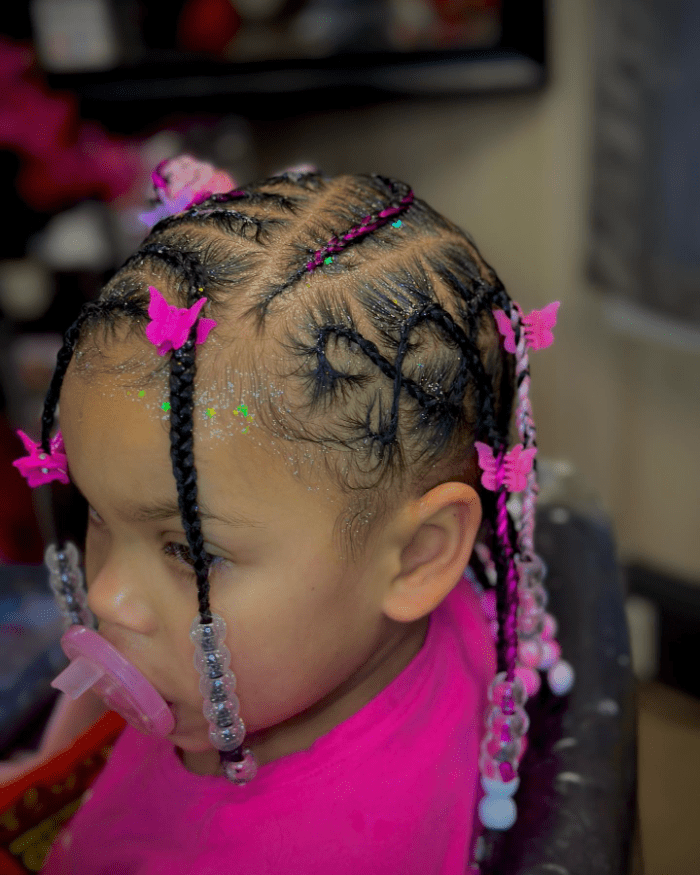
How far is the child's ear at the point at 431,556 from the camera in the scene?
58cm

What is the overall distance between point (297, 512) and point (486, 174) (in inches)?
48.2

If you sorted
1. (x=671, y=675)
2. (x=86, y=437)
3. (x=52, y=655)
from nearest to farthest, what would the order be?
1. (x=86, y=437)
2. (x=52, y=655)
3. (x=671, y=675)

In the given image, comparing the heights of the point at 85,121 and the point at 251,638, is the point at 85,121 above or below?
above

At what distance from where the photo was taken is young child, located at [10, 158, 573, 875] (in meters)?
0.52

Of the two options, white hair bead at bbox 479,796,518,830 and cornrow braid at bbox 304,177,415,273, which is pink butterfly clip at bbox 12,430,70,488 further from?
white hair bead at bbox 479,796,518,830

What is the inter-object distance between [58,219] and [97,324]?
1108 millimetres

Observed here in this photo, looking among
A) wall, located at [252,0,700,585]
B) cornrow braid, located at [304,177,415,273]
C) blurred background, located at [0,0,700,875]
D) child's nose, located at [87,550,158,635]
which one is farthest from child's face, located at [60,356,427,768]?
wall, located at [252,0,700,585]

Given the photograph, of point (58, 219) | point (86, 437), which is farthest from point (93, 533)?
point (58, 219)

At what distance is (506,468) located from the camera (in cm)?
58

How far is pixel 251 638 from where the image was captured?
0.55 metres

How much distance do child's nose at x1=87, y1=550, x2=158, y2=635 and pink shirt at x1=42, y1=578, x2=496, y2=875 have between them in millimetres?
164

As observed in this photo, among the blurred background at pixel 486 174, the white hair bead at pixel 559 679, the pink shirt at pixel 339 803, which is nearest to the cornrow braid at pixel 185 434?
the pink shirt at pixel 339 803

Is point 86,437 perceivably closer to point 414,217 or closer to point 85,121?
point 414,217

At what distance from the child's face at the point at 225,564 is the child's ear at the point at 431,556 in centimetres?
1
